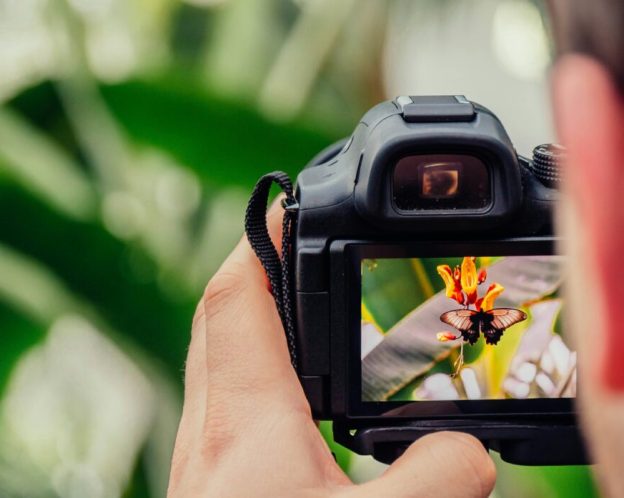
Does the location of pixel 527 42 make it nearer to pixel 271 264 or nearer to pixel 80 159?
pixel 80 159

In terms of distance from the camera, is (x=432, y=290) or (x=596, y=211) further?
(x=432, y=290)

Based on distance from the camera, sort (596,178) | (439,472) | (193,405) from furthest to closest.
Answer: (193,405) → (439,472) → (596,178)

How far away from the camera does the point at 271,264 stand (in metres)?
0.67

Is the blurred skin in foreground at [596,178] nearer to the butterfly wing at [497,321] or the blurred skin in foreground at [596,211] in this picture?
the blurred skin in foreground at [596,211]

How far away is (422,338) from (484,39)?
1.42 m

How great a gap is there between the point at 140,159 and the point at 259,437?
1288mm

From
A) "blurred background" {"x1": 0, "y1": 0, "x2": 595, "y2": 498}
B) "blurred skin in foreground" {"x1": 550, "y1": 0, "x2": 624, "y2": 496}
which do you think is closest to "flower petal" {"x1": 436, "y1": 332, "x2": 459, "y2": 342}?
"blurred skin in foreground" {"x1": 550, "y1": 0, "x2": 624, "y2": 496}

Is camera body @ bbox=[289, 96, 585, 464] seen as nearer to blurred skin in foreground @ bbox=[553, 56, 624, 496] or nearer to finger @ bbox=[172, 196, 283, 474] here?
finger @ bbox=[172, 196, 283, 474]

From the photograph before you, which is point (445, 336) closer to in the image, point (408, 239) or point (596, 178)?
point (408, 239)

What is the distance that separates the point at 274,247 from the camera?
0.68m

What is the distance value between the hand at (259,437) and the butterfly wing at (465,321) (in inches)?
2.7

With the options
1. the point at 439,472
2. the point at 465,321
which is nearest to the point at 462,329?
the point at 465,321

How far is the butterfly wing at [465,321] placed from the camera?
633 millimetres

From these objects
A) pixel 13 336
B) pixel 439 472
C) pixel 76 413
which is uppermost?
pixel 439 472
